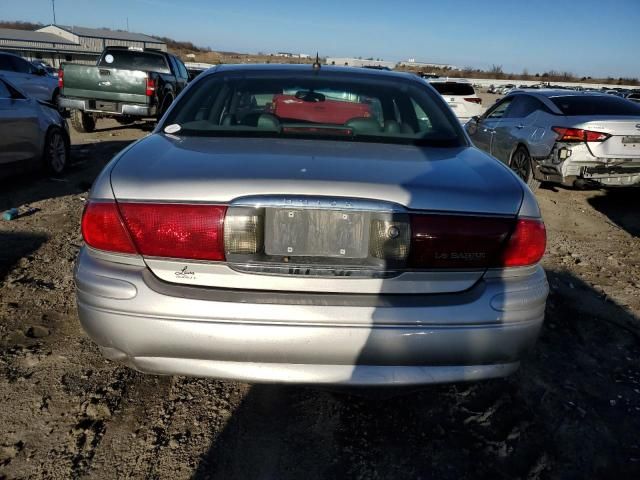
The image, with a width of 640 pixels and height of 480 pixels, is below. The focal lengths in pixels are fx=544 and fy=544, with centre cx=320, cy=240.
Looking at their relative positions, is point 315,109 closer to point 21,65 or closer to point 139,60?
point 139,60

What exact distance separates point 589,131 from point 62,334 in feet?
20.5

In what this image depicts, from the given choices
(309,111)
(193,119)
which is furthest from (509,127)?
(193,119)

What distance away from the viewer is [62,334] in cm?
326

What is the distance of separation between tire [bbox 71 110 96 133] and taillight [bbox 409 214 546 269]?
11559mm

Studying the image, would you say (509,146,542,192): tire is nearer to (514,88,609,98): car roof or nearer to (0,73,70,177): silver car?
(514,88,609,98): car roof

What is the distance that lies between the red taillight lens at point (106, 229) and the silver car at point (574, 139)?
4673mm

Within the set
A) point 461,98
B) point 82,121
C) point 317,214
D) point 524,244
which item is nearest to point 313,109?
point 317,214

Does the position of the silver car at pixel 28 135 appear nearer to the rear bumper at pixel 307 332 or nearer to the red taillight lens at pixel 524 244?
the rear bumper at pixel 307 332

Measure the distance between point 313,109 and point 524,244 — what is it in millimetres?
1684

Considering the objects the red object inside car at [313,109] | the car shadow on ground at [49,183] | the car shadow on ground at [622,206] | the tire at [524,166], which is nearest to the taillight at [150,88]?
the car shadow on ground at [49,183]

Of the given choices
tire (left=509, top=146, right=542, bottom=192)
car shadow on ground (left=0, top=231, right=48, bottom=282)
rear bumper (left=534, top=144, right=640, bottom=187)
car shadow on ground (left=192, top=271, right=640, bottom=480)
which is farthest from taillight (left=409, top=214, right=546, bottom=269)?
tire (left=509, top=146, right=542, bottom=192)

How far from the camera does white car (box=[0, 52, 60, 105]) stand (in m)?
14.2

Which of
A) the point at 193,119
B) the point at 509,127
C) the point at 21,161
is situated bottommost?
the point at 21,161

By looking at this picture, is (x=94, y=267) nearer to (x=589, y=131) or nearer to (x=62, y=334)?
(x=62, y=334)
